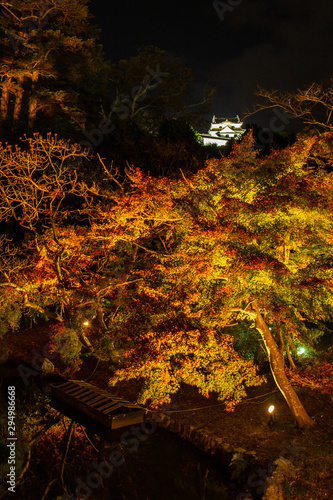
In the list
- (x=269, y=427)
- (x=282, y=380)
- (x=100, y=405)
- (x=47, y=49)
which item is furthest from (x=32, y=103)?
(x=269, y=427)

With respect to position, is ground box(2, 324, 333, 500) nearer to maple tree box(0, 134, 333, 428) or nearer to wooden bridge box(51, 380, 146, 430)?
maple tree box(0, 134, 333, 428)

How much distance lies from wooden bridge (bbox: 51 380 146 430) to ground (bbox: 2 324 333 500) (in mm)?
953

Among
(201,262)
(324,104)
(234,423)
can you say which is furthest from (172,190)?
(234,423)

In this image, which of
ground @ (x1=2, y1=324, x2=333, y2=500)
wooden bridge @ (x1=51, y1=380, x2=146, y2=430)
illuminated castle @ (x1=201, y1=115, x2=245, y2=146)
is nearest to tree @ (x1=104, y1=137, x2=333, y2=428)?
ground @ (x1=2, y1=324, x2=333, y2=500)

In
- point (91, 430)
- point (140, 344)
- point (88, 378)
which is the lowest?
point (88, 378)

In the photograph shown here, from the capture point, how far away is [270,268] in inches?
253

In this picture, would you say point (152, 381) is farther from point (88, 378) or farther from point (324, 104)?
point (324, 104)

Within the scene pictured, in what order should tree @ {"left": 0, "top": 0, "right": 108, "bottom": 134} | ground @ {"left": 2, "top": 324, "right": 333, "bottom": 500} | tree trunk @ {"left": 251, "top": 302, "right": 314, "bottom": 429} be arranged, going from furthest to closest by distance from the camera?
1. tree @ {"left": 0, "top": 0, "right": 108, "bottom": 134}
2. tree trunk @ {"left": 251, "top": 302, "right": 314, "bottom": 429}
3. ground @ {"left": 2, "top": 324, "right": 333, "bottom": 500}

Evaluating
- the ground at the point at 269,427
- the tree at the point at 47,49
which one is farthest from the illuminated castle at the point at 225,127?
the ground at the point at 269,427

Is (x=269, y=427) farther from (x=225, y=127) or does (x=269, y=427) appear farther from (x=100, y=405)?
(x=225, y=127)

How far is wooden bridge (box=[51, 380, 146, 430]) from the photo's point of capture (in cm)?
789

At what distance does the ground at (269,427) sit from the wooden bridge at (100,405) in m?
0.95

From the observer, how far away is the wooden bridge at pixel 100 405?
25.9ft

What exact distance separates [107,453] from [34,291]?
452cm
